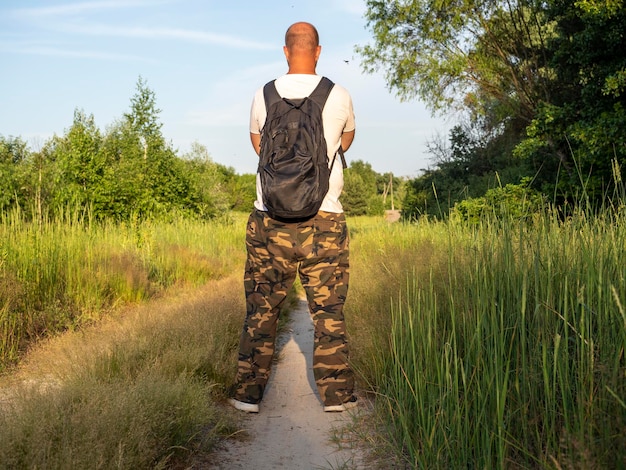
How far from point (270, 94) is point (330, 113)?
1.52 ft

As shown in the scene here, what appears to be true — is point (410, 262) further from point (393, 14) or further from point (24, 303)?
point (393, 14)

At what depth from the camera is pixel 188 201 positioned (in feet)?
73.7

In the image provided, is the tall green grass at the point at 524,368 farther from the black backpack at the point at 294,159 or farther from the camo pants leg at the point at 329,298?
the black backpack at the point at 294,159

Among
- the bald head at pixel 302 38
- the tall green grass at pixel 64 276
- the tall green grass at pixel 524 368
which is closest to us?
the tall green grass at pixel 524 368

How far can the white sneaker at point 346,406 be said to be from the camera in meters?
4.50

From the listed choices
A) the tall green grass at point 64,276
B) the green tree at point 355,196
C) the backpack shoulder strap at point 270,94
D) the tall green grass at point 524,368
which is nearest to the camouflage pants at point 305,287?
the tall green grass at point 524,368

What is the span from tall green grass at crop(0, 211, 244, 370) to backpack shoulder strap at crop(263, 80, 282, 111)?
10.9 feet

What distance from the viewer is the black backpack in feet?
13.5

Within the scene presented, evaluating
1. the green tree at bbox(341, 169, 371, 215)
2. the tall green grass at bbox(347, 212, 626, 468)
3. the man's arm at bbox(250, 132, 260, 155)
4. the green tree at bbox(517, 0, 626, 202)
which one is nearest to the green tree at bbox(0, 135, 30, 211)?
the man's arm at bbox(250, 132, 260, 155)

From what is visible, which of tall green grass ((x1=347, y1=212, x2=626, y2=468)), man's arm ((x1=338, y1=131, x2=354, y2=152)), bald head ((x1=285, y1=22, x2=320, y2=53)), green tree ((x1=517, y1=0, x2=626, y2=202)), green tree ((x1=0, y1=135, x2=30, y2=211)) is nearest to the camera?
tall green grass ((x1=347, y1=212, x2=626, y2=468))

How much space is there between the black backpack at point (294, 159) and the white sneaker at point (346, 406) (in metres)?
1.43

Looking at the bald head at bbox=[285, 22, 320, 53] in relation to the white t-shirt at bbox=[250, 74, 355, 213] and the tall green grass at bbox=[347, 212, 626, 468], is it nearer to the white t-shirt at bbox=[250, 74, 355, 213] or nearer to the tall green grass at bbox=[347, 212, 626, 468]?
the white t-shirt at bbox=[250, 74, 355, 213]

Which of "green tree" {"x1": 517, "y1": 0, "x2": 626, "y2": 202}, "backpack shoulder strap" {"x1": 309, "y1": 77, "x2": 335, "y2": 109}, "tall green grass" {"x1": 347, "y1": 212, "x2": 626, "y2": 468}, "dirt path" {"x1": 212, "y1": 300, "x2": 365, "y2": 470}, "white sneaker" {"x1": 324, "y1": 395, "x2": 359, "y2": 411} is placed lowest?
"dirt path" {"x1": 212, "y1": 300, "x2": 365, "y2": 470}

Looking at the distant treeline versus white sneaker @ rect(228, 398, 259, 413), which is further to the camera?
the distant treeline
